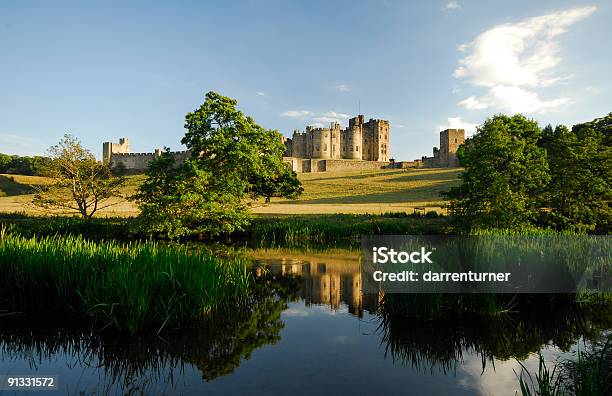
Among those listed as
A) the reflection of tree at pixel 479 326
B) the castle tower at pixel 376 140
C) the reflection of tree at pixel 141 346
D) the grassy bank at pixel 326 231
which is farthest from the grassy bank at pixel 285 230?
the castle tower at pixel 376 140

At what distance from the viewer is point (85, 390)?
533cm

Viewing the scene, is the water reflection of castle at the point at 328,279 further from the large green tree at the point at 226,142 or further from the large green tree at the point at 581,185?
the large green tree at the point at 581,185

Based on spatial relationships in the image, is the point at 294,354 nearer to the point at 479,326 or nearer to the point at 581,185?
the point at 479,326

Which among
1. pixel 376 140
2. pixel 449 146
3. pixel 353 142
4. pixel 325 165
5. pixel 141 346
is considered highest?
pixel 376 140

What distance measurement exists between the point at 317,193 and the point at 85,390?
49307 mm

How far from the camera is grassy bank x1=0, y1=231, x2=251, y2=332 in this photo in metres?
7.04

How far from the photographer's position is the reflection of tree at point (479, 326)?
6730mm

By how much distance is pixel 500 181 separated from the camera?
16.7 meters

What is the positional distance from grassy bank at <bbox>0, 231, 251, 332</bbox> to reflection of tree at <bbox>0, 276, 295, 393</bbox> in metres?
0.34

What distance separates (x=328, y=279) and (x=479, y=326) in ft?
17.9

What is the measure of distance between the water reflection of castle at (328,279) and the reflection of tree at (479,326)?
1048 millimetres

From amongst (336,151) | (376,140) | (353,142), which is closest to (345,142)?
(353,142)

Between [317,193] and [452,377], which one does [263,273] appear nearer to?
[452,377]

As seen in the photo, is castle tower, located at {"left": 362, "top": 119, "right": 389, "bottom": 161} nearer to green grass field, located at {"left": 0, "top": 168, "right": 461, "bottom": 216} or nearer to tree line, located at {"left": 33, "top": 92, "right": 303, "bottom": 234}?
green grass field, located at {"left": 0, "top": 168, "right": 461, "bottom": 216}
